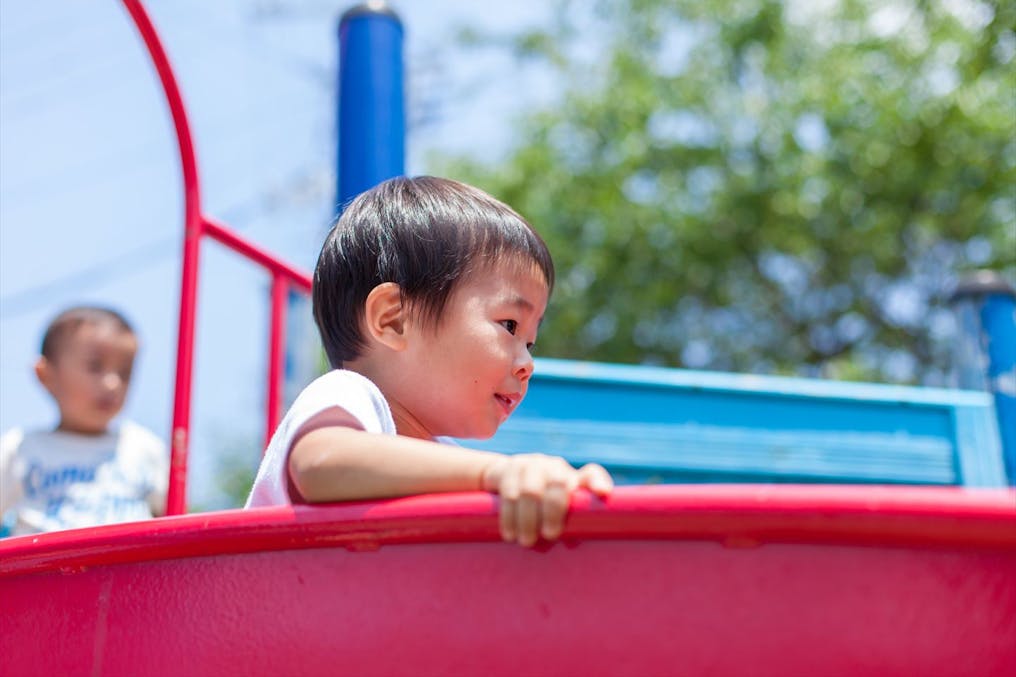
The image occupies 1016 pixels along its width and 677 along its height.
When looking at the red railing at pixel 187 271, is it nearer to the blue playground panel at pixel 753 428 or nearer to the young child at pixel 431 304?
the young child at pixel 431 304

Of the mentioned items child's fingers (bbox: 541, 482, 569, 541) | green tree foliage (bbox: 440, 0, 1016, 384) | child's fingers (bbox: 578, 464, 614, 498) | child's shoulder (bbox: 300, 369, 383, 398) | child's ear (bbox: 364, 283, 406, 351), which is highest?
green tree foliage (bbox: 440, 0, 1016, 384)

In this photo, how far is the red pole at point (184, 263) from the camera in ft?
5.02

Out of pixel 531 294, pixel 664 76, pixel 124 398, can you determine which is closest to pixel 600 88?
pixel 664 76

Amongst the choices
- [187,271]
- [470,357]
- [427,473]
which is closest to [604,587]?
[427,473]

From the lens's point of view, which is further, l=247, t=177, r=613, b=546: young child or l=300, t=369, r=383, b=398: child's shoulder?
l=247, t=177, r=613, b=546: young child

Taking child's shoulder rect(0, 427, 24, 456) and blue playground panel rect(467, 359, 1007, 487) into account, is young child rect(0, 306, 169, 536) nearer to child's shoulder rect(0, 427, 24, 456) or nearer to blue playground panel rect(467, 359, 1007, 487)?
child's shoulder rect(0, 427, 24, 456)

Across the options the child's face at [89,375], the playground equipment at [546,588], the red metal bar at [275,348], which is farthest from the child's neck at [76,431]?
the playground equipment at [546,588]

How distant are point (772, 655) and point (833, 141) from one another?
781 cm

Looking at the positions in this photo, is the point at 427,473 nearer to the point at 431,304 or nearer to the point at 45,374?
the point at 431,304

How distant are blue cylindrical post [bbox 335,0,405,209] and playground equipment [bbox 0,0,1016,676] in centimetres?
100

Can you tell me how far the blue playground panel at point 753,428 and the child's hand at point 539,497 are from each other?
1.67 meters

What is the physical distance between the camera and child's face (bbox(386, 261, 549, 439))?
1083 mm

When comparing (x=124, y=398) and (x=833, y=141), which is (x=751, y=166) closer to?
(x=833, y=141)

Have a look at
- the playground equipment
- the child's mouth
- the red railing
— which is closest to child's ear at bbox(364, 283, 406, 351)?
the child's mouth
